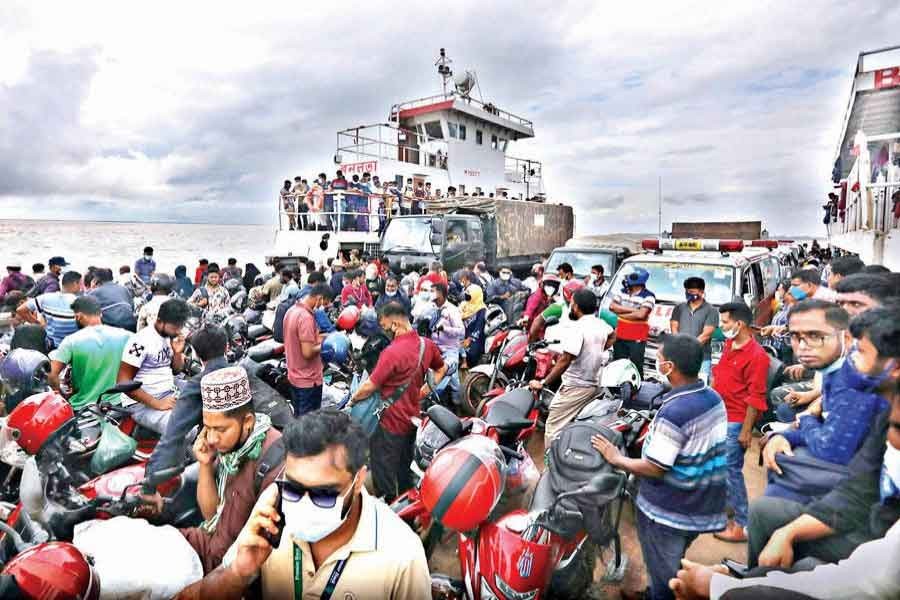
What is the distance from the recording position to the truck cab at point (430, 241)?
10250 millimetres

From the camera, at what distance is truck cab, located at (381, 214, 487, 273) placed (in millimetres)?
10250

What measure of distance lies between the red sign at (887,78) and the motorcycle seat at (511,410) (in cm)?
832

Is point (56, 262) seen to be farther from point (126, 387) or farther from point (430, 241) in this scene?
point (126, 387)

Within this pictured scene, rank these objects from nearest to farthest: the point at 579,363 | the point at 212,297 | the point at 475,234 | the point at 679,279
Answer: the point at 579,363, the point at 679,279, the point at 212,297, the point at 475,234

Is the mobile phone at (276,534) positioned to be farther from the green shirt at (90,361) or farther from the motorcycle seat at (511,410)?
the green shirt at (90,361)

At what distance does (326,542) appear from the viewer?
1528 mm

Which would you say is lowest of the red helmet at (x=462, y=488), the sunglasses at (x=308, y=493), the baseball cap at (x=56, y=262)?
the red helmet at (x=462, y=488)

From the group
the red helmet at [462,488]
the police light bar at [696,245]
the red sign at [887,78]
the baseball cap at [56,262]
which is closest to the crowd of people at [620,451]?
the red helmet at [462,488]

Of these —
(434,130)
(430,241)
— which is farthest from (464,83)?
(430,241)

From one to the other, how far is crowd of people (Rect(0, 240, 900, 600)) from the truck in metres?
5.97

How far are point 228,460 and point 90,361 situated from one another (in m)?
1.98

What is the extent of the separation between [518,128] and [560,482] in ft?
76.6

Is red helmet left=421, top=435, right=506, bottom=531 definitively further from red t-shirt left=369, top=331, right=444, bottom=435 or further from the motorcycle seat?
red t-shirt left=369, top=331, right=444, bottom=435

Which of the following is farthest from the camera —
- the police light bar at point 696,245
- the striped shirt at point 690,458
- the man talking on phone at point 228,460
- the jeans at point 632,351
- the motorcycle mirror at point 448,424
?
the police light bar at point 696,245
